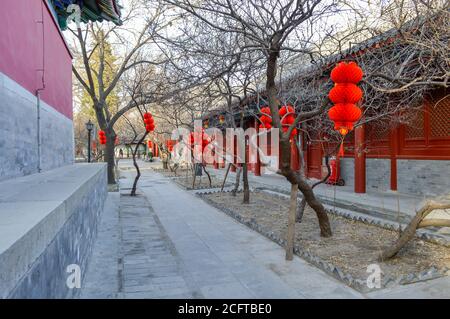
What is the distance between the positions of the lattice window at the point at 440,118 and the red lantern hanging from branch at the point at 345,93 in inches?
205

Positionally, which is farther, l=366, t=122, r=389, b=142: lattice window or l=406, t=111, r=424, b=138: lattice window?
l=366, t=122, r=389, b=142: lattice window

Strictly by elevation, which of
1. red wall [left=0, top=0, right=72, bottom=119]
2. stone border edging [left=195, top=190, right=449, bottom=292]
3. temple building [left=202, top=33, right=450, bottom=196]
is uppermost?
red wall [left=0, top=0, right=72, bottom=119]

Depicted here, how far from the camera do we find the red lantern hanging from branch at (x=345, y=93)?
4570 mm

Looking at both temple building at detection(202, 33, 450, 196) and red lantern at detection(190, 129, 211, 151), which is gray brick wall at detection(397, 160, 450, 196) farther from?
red lantern at detection(190, 129, 211, 151)

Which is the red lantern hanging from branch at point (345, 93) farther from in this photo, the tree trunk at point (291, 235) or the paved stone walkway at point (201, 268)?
the paved stone walkway at point (201, 268)

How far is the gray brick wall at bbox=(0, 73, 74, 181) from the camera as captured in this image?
4613 millimetres

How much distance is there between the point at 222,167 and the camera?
86.3 feet

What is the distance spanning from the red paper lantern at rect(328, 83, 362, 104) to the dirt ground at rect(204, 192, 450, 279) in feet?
6.98

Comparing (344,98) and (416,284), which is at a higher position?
(344,98)

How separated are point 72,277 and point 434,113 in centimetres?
921

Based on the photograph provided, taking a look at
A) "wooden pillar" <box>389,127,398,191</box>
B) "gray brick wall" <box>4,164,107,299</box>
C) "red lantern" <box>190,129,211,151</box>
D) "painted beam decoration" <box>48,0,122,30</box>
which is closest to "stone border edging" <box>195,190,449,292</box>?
"gray brick wall" <box>4,164,107,299</box>

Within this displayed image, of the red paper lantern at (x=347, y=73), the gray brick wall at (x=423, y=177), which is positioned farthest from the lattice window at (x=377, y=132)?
the red paper lantern at (x=347, y=73)
